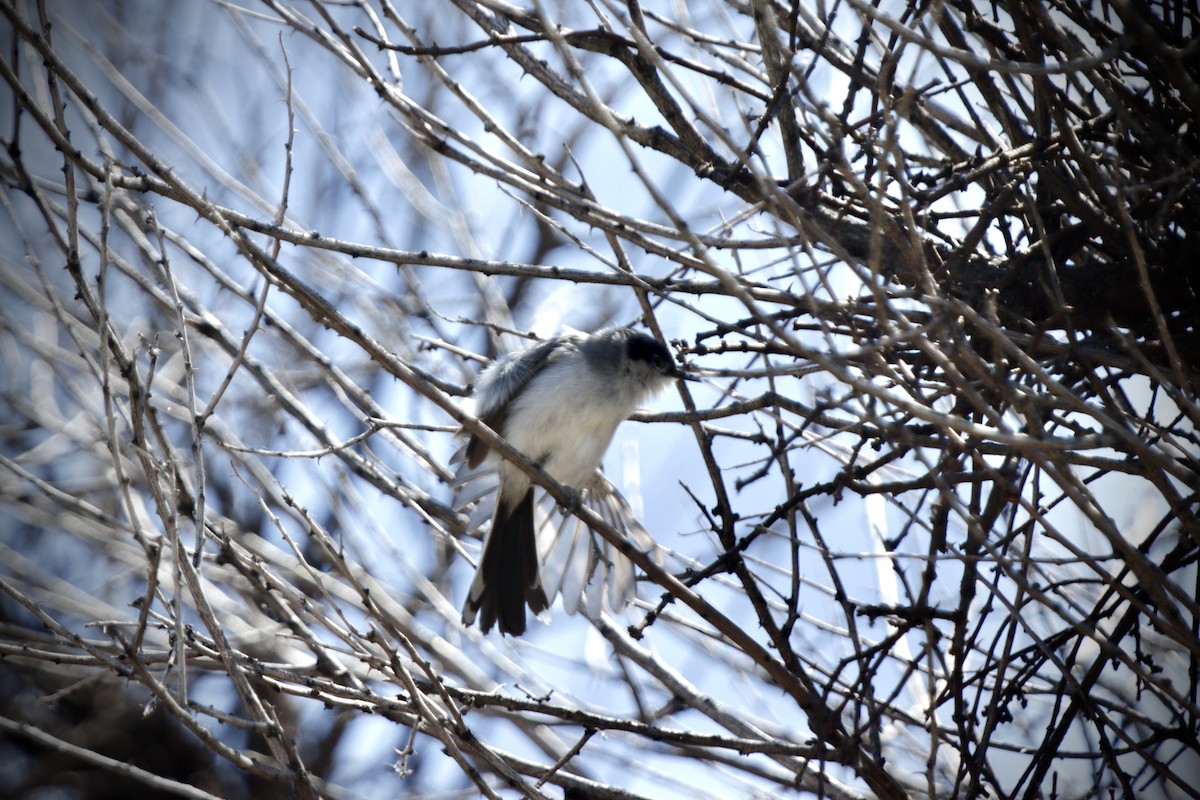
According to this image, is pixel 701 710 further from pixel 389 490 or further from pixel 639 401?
pixel 639 401

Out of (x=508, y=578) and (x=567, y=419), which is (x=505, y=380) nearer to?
(x=567, y=419)

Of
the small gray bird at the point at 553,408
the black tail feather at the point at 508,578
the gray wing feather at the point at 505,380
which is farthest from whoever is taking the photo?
the gray wing feather at the point at 505,380

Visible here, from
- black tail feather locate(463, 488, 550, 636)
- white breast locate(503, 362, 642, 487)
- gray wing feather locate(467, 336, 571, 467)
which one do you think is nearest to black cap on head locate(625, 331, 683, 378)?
white breast locate(503, 362, 642, 487)

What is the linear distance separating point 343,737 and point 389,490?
269cm

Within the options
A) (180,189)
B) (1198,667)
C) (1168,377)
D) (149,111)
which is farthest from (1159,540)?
(149,111)

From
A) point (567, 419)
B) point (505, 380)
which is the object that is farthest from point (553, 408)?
point (505, 380)

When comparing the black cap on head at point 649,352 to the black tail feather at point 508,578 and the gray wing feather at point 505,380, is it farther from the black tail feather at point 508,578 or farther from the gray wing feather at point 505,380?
the black tail feather at point 508,578

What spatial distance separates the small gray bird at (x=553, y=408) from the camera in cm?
431

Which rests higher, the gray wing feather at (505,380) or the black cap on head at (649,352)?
the black cap on head at (649,352)

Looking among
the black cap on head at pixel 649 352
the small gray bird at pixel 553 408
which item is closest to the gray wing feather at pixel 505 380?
the small gray bird at pixel 553 408

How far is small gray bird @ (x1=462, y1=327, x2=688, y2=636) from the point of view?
4.31m

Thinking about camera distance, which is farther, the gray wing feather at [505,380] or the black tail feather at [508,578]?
the gray wing feather at [505,380]

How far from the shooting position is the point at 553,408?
14.4 feet

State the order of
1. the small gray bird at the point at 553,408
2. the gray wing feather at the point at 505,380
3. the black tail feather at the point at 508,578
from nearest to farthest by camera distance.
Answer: the black tail feather at the point at 508,578 → the small gray bird at the point at 553,408 → the gray wing feather at the point at 505,380
